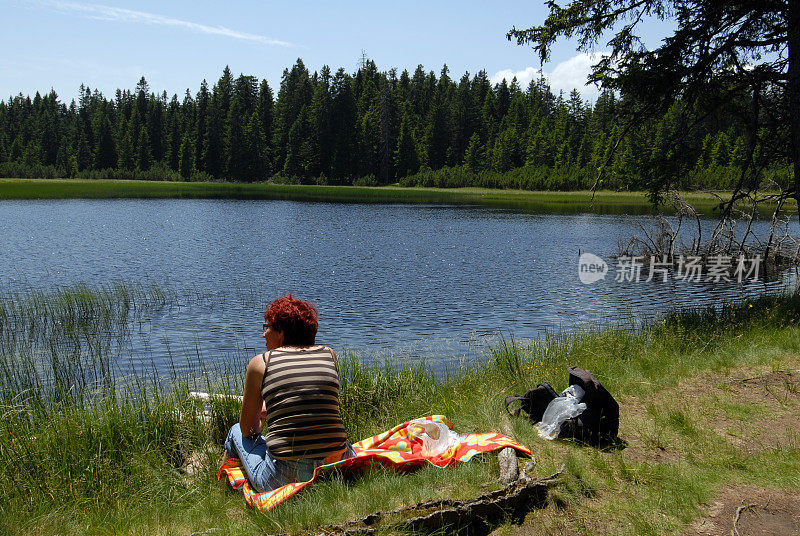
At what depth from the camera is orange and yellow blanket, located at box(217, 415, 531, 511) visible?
4.15 metres

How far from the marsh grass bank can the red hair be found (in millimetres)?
1077

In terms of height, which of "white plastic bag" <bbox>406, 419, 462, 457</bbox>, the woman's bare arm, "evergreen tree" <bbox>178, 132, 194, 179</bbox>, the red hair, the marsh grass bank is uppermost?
"evergreen tree" <bbox>178, 132, 194, 179</bbox>

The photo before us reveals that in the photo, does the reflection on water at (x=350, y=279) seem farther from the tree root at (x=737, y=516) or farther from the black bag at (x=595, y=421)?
the tree root at (x=737, y=516)

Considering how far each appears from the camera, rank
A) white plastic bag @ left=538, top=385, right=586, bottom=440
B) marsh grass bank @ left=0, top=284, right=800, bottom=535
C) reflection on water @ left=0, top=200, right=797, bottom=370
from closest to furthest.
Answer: marsh grass bank @ left=0, top=284, right=800, bottom=535 → white plastic bag @ left=538, top=385, right=586, bottom=440 → reflection on water @ left=0, top=200, right=797, bottom=370

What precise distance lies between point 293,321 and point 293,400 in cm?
57

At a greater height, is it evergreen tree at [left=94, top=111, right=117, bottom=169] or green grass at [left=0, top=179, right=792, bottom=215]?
evergreen tree at [left=94, top=111, right=117, bottom=169]

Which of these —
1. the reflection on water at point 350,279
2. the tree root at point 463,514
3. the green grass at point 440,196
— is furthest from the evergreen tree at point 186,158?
the tree root at point 463,514

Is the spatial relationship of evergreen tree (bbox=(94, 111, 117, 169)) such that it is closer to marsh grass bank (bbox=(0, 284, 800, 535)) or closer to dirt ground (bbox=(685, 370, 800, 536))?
marsh grass bank (bbox=(0, 284, 800, 535))

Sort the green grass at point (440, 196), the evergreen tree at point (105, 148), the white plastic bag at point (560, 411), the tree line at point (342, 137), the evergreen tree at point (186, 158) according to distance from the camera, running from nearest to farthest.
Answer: the white plastic bag at point (560, 411), the green grass at point (440, 196), the tree line at point (342, 137), the evergreen tree at point (186, 158), the evergreen tree at point (105, 148)

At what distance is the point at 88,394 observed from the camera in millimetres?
8312

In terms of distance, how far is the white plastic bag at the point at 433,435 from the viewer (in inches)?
191

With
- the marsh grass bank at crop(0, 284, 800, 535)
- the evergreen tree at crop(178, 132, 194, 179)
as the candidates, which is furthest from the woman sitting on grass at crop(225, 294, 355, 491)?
the evergreen tree at crop(178, 132, 194, 179)

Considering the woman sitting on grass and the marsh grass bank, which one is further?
the woman sitting on grass

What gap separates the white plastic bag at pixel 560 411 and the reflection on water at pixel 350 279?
551 cm
